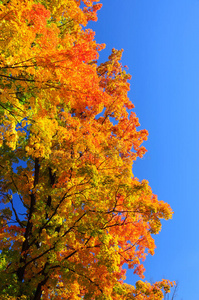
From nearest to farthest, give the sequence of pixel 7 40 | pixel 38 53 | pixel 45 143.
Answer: pixel 7 40 < pixel 38 53 < pixel 45 143

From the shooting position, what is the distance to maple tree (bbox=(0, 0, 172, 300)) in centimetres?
473

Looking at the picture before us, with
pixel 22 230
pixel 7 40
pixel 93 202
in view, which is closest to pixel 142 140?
pixel 93 202

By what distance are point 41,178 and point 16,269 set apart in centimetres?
346

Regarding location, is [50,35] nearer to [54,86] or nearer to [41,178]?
[54,86]

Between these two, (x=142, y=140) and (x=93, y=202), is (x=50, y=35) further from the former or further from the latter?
(x=142, y=140)

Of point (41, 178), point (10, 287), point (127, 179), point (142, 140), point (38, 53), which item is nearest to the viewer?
point (38, 53)

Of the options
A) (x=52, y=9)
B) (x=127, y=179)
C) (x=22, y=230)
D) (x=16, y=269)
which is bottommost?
(x=16, y=269)

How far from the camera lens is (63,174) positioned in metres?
8.14

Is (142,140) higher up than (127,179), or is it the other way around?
(142,140)

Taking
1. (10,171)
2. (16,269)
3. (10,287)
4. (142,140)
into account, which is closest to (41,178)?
(10,171)

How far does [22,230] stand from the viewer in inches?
356

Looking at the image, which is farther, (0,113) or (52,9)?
(52,9)

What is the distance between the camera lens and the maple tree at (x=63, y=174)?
15.5ft

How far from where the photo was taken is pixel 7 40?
165 inches
